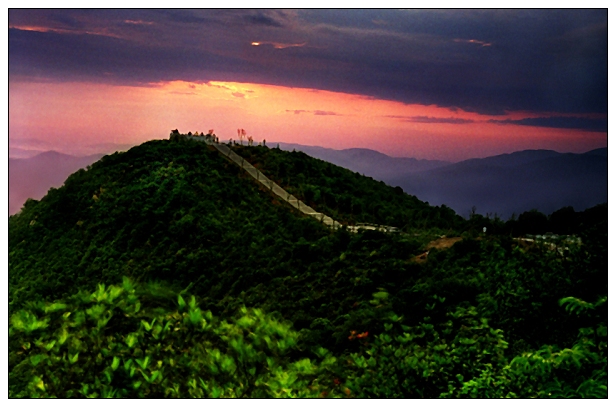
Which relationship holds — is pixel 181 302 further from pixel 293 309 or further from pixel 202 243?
pixel 202 243

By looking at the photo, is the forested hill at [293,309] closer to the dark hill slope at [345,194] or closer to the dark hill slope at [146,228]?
the dark hill slope at [146,228]

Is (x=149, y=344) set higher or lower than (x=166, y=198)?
lower

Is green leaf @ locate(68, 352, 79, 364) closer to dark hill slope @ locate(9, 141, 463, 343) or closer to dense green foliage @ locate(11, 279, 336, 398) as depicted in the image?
dense green foliage @ locate(11, 279, 336, 398)

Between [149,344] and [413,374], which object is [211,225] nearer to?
[149,344]

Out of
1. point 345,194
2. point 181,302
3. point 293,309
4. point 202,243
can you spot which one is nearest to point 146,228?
point 202,243

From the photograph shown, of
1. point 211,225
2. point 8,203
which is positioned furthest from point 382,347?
point 8,203

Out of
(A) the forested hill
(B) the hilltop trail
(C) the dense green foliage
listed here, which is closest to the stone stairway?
(B) the hilltop trail
